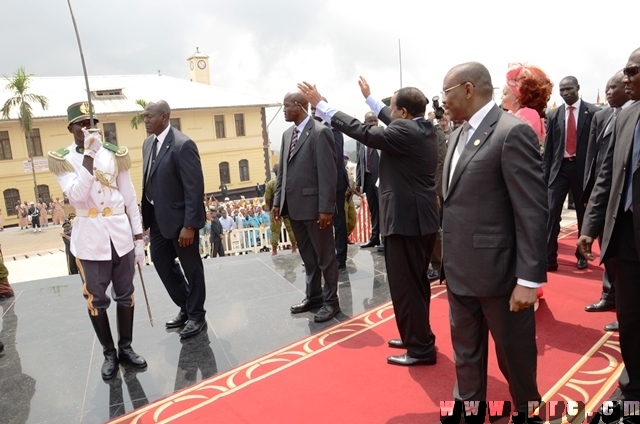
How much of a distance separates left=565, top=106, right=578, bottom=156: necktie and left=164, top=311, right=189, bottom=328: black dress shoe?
405 cm

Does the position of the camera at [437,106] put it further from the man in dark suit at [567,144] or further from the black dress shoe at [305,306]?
the black dress shoe at [305,306]

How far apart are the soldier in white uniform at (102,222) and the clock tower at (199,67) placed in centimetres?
3318

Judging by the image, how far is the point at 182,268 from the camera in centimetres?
399

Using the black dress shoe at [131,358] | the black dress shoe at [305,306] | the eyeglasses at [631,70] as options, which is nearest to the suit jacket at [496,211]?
the eyeglasses at [631,70]

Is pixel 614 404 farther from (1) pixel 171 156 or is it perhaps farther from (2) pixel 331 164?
(1) pixel 171 156

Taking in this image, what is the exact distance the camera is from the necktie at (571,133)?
4.78 meters

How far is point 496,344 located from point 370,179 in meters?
4.30

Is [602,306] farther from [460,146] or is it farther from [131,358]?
[131,358]

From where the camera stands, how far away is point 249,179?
105 ft

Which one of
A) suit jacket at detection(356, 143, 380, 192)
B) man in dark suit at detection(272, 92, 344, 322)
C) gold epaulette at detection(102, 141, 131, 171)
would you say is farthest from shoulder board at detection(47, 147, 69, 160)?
suit jacket at detection(356, 143, 380, 192)

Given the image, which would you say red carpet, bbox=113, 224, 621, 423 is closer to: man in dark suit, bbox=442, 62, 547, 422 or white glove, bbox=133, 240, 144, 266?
man in dark suit, bbox=442, 62, 547, 422

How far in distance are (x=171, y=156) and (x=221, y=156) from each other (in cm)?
2782

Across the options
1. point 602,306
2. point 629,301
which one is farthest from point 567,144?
point 629,301

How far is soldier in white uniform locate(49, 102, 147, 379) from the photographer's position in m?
3.15
